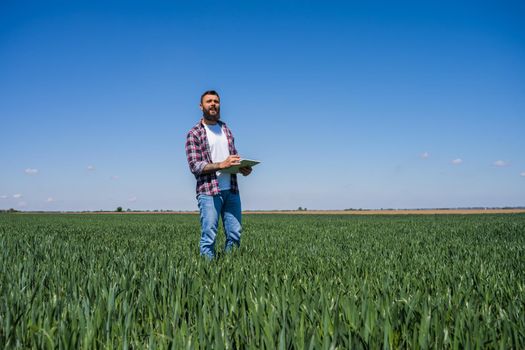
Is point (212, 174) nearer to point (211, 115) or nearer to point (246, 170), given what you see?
point (246, 170)

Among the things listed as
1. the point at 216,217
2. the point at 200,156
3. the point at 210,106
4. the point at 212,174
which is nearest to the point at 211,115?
the point at 210,106

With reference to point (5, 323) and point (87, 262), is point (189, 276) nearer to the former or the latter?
point (5, 323)

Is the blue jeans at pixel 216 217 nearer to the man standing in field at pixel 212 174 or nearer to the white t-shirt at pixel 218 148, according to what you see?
the man standing in field at pixel 212 174

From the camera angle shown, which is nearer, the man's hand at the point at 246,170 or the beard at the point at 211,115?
the man's hand at the point at 246,170

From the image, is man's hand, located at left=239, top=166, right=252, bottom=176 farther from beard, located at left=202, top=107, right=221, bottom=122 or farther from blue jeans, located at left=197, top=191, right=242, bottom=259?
beard, located at left=202, top=107, right=221, bottom=122

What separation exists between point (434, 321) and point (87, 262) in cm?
412

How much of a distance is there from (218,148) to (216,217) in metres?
0.93

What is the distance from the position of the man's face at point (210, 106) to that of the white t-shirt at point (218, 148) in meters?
0.18

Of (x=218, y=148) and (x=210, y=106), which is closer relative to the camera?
(x=210, y=106)

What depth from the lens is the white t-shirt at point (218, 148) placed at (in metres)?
5.01

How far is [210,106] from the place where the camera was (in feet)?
16.2

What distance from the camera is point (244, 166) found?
4.71 meters

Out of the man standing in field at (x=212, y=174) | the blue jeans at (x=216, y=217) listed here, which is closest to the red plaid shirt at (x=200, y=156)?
the man standing in field at (x=212, y=174)

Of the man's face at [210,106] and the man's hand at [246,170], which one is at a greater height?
the man's face at [210,106]
